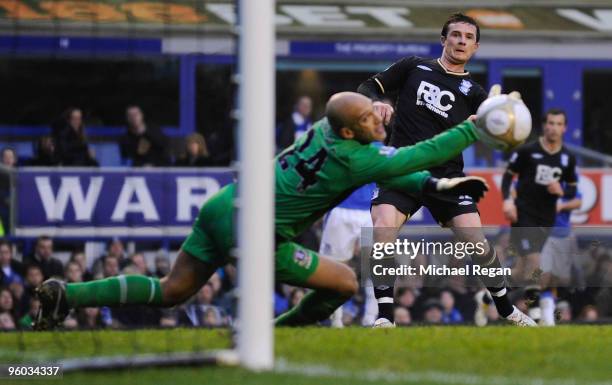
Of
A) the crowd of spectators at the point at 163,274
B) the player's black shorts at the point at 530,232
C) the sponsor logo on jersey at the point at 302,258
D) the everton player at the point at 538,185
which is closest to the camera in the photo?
the sponsor logo on jersey at the point at 302,258

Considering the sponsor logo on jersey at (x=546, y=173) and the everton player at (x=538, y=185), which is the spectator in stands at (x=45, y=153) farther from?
the sponsor logo on jersey at (x=546, y=173)

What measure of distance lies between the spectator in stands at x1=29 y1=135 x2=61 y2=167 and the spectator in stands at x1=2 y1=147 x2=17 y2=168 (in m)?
0.24

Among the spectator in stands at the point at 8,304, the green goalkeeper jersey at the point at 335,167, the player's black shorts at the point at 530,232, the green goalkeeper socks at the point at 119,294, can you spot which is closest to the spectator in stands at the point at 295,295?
the player's black shorts at the point at 530,232

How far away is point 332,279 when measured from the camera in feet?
29.7

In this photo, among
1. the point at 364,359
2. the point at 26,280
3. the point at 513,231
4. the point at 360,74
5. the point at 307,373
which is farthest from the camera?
the point at 360,74

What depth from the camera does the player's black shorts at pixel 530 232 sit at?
15609mm

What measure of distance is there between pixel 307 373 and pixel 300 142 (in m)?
1.70

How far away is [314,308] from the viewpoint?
9.35 m

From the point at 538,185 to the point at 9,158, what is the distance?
17.6ft

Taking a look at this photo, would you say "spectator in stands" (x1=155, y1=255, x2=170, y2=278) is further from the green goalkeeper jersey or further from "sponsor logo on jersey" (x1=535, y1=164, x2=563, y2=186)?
the green goalkeeper jersey

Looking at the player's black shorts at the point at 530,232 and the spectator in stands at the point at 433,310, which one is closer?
the player's black shorts at the point at 530,232

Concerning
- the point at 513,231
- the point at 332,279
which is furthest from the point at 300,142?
the point at 513,231

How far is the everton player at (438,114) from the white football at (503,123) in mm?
2163

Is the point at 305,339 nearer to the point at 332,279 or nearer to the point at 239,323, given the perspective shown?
the point at 332,279
